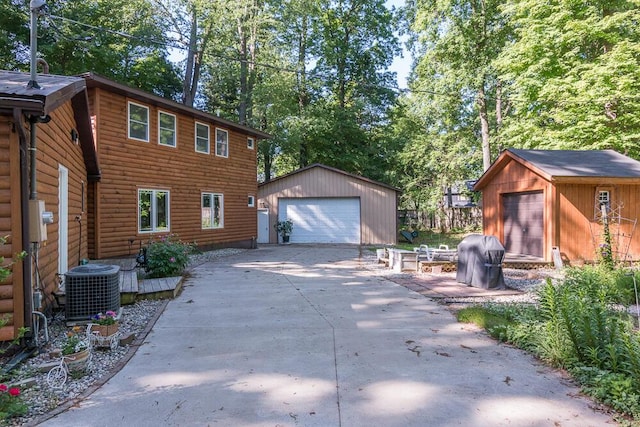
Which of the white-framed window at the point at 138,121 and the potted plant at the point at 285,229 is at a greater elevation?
the white-framed window at the point at 138,121

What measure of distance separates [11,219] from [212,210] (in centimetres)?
1099

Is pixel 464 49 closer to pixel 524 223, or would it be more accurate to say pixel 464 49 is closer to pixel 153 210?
pixel 524 223

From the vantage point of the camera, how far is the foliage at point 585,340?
3.18m

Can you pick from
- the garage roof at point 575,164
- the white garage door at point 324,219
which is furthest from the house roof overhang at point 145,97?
the garage roof at point 575,164

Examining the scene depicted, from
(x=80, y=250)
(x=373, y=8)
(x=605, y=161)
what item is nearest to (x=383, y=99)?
(x=373, y=8)

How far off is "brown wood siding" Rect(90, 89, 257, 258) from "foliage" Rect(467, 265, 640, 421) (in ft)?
31.1

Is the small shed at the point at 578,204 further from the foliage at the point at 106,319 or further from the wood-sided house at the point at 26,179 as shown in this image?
the wood-sided house at the point at 26,179

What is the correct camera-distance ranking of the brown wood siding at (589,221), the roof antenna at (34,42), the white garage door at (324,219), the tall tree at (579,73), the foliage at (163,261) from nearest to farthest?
the roof antenna at (34,42)
the foliage at (163,261)
the brown wood siding at (589,221)
the tall tree at (579,73)
the white garage door at (324,219)

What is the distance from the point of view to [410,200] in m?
26.7

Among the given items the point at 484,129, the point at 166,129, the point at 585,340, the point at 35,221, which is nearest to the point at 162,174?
the point at 166,129

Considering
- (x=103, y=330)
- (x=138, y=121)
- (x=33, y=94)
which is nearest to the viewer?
(x=33, y=94)

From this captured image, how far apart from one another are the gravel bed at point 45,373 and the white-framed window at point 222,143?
10.5m

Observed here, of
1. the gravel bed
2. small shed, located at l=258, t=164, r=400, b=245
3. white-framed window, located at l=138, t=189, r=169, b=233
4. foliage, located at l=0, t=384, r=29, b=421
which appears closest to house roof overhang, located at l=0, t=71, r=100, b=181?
the gravel bed

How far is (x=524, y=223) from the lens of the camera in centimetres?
1242
